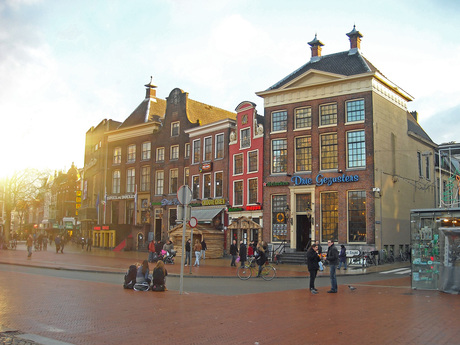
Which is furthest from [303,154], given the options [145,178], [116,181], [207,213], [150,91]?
[116,181]

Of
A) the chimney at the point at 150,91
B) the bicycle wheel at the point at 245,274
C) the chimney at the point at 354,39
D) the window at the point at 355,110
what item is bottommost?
the bicycle wheel at the point at 245,274

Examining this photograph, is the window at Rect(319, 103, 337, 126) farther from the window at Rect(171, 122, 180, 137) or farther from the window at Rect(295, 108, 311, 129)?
the window at Rect(171, 122, 180, 137)

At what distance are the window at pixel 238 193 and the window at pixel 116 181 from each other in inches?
751

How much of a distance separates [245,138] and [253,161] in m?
2.23

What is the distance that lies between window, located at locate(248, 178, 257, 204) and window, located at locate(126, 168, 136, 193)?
17.8 metres

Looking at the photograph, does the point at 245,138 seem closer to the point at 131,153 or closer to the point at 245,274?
the point at 131,153

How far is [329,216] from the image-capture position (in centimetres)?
3444

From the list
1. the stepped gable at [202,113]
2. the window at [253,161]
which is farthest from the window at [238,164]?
the stepped gable at [202,113]

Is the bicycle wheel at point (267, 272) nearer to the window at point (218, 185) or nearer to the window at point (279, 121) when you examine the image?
the window at point (279, 121)

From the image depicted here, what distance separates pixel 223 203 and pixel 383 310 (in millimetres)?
30239

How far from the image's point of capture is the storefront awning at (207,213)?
41.4 meters

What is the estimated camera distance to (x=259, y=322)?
9.82m

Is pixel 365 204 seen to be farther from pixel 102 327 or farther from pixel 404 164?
pixel 102 327

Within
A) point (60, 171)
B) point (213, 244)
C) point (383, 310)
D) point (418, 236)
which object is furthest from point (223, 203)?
point (60, 171)
